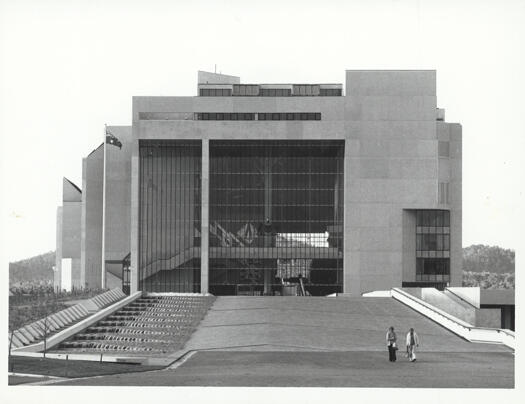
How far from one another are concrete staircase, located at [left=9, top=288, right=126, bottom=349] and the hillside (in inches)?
3037

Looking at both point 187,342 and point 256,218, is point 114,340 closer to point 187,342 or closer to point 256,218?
point 187,342

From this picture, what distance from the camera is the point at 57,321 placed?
4853cm

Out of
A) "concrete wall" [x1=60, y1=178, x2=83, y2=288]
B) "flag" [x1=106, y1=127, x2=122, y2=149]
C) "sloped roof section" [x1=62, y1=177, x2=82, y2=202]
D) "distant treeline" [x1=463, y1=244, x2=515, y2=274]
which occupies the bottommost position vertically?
"distant treeline" [x1=463, y1=244, x2=515, y2=274]

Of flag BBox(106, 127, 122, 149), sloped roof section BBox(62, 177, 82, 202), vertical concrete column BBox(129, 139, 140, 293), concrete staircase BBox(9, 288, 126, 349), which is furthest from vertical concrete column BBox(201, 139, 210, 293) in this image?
sloped roof section BBox(62, 177, 82, 202)

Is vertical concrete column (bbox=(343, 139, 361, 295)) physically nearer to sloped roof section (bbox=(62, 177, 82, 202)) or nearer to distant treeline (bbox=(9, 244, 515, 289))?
sloped roof section (bbox=(62, 177, 82, 202))

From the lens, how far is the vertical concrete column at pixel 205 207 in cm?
8656

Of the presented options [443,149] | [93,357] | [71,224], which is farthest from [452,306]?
[71,224]

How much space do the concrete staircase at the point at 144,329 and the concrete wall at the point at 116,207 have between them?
28.6 m

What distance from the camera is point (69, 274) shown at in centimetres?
10894

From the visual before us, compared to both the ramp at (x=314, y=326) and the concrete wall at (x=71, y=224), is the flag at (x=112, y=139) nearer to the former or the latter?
the concrete wall at (x=71, y=224)

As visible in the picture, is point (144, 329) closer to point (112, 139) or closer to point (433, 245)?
point (433, 245)

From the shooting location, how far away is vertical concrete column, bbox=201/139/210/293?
284 ft

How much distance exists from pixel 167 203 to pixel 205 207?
4.05 m

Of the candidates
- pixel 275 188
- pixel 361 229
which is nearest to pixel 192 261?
pixel 275 188
